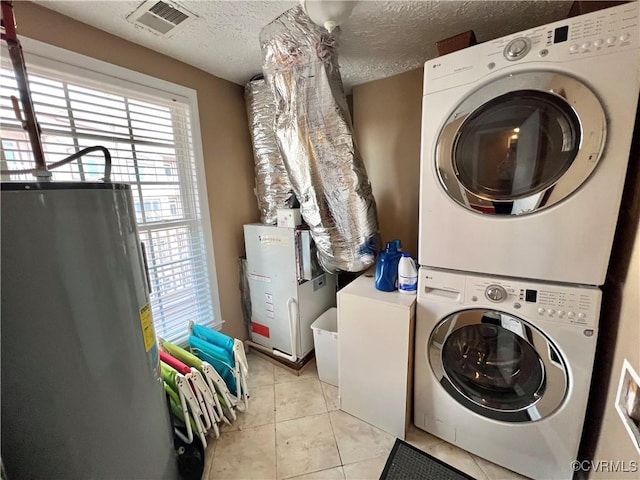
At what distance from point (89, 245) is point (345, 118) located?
126 cm

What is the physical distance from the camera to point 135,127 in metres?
1.51

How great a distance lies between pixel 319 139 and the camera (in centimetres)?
146

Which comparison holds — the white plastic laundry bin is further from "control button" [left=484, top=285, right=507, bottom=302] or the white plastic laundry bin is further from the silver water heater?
the silver water heater

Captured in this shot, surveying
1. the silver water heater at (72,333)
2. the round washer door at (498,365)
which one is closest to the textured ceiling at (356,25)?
the silver water heater at (72,333)

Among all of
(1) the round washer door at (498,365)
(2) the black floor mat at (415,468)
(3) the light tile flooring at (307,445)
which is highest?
(1) the round washer door at (498,365)

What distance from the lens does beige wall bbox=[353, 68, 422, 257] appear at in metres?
1.91

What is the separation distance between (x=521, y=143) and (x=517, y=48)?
12.6 inches

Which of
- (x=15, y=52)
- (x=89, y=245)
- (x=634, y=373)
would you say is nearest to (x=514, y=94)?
(x=634, y=373)

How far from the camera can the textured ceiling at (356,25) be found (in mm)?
1178

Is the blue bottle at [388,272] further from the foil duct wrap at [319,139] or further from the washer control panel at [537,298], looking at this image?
the washer control panel at [537,298]

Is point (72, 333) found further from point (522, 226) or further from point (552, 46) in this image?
point (552, 46)

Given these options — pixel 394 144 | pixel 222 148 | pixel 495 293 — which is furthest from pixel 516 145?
pixel 222 148

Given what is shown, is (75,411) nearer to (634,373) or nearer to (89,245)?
(89,245)

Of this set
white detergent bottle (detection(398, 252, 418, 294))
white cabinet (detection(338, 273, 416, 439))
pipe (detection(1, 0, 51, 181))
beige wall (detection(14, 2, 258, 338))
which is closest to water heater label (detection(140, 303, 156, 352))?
pipe (detection(1, 0, 51, 181))
